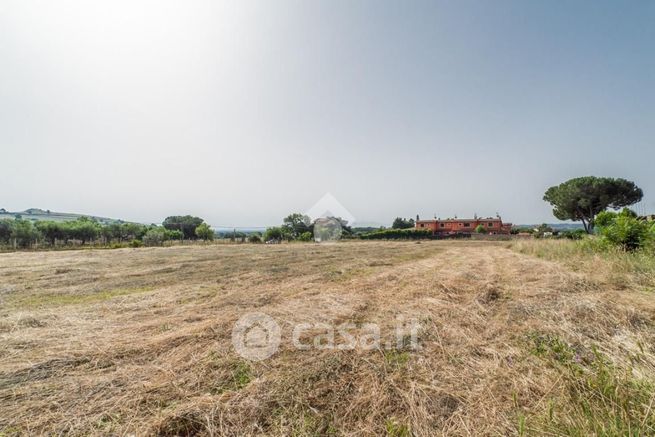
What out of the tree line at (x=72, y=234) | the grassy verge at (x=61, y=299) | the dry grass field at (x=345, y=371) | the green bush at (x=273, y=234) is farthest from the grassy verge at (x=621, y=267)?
the green bush at (x=273, y=234)

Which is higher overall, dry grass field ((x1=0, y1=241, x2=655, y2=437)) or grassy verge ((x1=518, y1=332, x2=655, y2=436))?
grassy verge ((x1=518, y1=332, x2=655, y2=436))

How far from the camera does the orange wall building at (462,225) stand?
52022 millimetres

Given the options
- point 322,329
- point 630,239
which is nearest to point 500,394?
point 322,329

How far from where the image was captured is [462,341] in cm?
292

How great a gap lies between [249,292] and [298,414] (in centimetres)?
415

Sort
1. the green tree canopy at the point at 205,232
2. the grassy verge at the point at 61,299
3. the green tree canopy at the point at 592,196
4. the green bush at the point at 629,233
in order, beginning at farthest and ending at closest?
the green tree canopy at the point at 205,232
the green tree canopy at the point at 592,196
the green bush at the point at 629,233
the grassy verge at the point at 61,299

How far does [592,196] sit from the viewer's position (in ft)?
95.2

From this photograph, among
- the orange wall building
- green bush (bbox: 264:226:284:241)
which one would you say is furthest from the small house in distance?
green bush (bbox: 264:226:284:241)

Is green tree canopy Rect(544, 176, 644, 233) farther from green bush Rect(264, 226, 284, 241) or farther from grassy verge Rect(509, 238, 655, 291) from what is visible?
green bush Rect(264, 226, 284, 241)

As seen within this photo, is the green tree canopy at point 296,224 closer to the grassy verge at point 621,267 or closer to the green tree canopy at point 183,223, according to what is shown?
the green tree canopy at point 183,223

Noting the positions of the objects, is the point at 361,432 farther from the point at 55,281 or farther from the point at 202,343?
the point at 55,281

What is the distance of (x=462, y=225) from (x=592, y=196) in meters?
26.9

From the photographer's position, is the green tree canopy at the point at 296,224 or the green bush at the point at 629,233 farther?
the green tree canopy at the point at 296,224

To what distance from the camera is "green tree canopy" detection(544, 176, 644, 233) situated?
28469 mm
